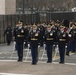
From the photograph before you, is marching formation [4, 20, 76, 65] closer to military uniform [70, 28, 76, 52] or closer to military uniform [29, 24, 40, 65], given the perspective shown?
military uniform [29, 24, 40, 65]

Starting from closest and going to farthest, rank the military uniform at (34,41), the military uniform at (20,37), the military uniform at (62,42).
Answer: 1. the military uniform at (34,41)
2. the military uniform at (62,42)
3. the military uniform at (20,37)

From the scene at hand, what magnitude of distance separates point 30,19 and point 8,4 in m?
2.90

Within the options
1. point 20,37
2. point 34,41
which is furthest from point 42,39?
point 20,37

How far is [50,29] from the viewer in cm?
1933

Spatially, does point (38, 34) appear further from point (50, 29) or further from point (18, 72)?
point (18, 72)

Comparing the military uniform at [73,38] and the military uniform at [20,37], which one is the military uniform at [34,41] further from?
the military uniform at [73,38]

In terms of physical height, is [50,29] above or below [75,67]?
above

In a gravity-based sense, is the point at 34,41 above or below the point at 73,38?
above

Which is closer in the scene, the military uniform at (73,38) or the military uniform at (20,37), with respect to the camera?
the military uniform at (20,37)

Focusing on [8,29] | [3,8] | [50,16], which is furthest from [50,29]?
[50,16]

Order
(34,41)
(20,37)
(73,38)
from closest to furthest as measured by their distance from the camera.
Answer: (34,41) → (20,37) → (73,38)

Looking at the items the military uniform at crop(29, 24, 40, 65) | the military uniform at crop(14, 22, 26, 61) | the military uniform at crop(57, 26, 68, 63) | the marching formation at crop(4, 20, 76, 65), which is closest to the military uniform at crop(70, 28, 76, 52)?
the marching formation at crop(4, 20, 76, 65)

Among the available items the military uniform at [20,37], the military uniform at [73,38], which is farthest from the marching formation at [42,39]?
the military uniform at [73,38]

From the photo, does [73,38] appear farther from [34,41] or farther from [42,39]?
[34,41]
